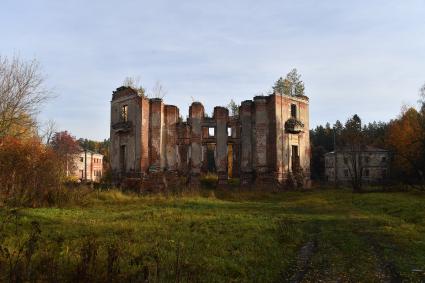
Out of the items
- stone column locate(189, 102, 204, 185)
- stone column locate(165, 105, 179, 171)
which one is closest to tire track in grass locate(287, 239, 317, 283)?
stone column locate(189, 102, 204, 185)

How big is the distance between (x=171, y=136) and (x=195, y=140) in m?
1.97

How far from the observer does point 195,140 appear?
108 feet

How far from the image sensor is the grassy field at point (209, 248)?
6188 mm

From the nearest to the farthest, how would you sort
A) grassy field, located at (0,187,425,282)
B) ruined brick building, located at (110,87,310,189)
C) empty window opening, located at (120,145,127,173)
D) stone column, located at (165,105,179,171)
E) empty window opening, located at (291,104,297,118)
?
1. grassy field, located at (0,187,425,282)
2. ruined brick building, located at (110,87,310,189)
3. stone column, located at (165,105,179,171)
4. empty window opening, located at (120,145,127,173)
5. empty window opening, located at (291,104,297,118)

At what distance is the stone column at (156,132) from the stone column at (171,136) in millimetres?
680

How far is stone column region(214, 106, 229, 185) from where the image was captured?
3259 cm

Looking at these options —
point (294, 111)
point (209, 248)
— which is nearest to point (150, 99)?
point (294, 111)

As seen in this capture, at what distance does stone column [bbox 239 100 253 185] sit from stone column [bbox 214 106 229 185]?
1.32 metres

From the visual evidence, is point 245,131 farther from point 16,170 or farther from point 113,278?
point 113,278

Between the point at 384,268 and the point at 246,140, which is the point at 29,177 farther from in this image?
the point at 246,140

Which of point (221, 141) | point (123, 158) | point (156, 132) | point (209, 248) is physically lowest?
point (209, 248)

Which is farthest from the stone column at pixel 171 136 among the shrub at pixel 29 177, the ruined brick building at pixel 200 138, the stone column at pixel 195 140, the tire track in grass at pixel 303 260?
the tire track in grass at pixel 303 260

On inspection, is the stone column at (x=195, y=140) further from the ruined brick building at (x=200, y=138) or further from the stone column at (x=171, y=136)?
the stone column at (x=171, y=136)

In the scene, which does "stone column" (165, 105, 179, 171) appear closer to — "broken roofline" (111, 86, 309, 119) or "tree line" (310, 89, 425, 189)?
"broken roofline" (111, 86, 309, 119)
